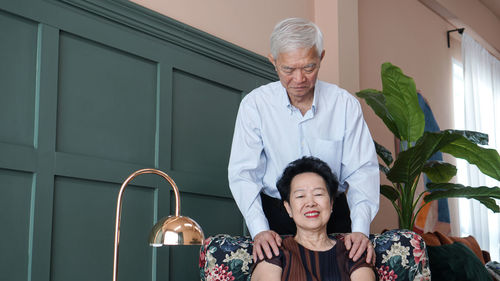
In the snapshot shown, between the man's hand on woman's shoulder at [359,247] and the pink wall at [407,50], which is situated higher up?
the pink wall at [407,50]

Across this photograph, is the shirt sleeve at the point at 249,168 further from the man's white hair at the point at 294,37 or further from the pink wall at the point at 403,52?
the pink wall at the point at 403,52

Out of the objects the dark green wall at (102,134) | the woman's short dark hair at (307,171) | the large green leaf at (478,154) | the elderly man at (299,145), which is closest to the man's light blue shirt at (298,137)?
the elderly man at (299,145)

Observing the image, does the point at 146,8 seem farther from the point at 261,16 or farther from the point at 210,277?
the point at 210,277

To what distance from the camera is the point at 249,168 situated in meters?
2.18

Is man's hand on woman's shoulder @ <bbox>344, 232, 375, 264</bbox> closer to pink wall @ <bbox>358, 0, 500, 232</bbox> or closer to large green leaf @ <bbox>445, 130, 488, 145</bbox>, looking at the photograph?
large green leaf @ <bbox>445, 130, 488, 145</bbox>

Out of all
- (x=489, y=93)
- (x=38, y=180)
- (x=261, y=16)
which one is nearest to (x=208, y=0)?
(x=261, y=16)

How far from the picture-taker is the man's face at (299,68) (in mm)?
2041

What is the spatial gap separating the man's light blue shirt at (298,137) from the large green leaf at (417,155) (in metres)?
0.95

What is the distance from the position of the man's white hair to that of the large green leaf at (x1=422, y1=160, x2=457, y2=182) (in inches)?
69.2

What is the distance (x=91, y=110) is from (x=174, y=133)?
0.48m

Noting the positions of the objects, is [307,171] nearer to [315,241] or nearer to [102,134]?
[315,241]

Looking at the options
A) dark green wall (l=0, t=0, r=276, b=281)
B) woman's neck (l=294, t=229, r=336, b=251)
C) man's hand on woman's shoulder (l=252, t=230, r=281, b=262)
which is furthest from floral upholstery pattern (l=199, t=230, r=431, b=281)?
dark green wall (l=0, t=0, r=276, b=281)

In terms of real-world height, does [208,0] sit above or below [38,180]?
above

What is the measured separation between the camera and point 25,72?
2.10m
